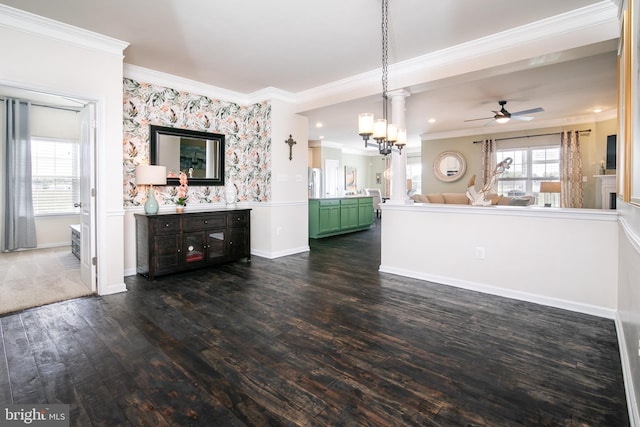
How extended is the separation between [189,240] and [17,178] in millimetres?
3873

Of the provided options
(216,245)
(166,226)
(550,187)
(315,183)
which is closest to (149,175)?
(166,226)

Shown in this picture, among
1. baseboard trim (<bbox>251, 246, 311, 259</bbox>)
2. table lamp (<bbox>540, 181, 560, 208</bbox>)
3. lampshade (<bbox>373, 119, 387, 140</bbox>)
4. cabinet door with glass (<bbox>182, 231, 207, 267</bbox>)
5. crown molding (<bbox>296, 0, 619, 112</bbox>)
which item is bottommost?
baseboard trim (<bbox>251, 246, 311, 259</bbox>)

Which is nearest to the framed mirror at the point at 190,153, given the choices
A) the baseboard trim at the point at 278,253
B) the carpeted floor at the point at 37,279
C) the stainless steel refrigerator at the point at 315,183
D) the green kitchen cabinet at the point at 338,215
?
the baseboard trim at the point at 278,253

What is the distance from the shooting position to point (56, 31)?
3.19m

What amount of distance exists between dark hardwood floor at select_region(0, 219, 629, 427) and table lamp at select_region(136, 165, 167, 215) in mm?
1143

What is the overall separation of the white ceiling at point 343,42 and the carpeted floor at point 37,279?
2773mm

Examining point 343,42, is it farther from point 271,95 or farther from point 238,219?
point 238,219

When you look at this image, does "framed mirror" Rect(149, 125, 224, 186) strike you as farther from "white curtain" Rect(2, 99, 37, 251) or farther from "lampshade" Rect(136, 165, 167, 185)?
"white curtain" Rect(2, 99, 37, 251)

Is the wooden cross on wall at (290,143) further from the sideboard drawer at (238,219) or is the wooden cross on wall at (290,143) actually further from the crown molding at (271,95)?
the sideboard drawer at (238,219)

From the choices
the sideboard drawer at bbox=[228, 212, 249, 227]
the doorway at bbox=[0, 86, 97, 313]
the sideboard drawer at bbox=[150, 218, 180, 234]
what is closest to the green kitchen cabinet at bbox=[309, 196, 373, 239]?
the sideboard drawer at bbox=[228, 212, 249, 227]

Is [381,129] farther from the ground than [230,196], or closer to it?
farther from the ground

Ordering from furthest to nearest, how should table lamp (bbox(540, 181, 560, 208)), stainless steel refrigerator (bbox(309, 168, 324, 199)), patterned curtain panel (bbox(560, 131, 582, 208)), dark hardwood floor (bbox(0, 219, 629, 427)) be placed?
stainless steel refrigerator (bbox(309, 168, 324, 199))
patterned curtain panel (bbox(560, 131, 582, 208))
table lamp (bbox(540, 181, 560, 208))
dark hardwood floor (bbox(0, 219, 629, 427))

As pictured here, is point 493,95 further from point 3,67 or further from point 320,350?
point 3,67

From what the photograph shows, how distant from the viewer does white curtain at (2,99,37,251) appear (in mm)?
5531
